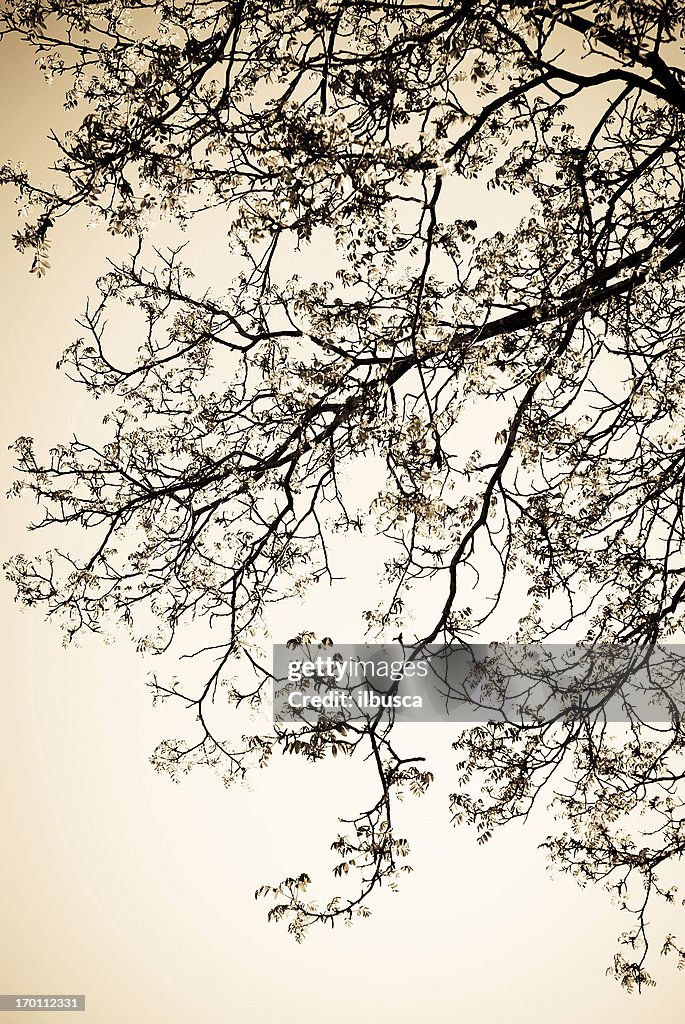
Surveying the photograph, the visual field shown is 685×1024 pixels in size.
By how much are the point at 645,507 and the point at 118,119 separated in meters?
1.89

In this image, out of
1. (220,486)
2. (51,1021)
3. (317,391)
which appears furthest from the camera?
(51,1021)

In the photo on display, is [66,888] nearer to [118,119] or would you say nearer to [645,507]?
[645,507]

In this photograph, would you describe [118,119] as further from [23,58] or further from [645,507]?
[23,58]

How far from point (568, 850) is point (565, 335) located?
5.92 feet

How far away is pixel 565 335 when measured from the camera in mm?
2367

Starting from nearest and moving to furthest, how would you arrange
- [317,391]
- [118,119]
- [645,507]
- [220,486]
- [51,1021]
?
1. [118,119]
2. [317,391]
3. [220,486]
4. [645,507]
5. [51,1021]

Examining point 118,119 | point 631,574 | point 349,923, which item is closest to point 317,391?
point 118,119

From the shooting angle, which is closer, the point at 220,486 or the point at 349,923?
the point at 349,923

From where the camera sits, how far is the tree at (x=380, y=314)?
6.97 ft

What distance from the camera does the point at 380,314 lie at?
88.0 inches

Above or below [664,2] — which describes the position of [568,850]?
below

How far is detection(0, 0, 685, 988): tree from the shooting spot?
6.97 feet

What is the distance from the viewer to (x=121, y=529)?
277cm

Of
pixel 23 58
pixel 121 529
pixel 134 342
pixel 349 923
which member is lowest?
pixel 349 923
